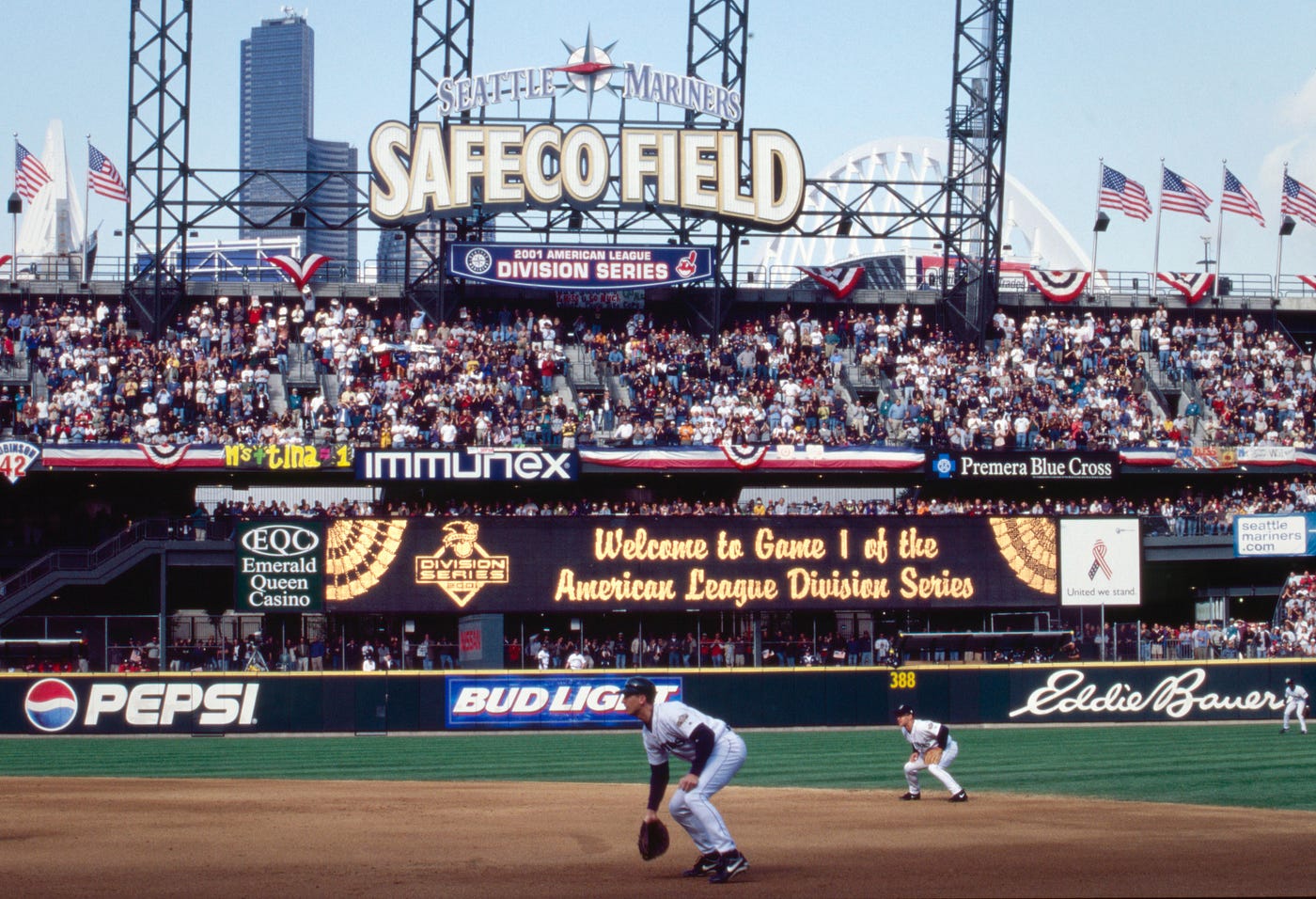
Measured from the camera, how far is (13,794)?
23.2 metres

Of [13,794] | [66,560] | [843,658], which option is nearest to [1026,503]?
[843,658]

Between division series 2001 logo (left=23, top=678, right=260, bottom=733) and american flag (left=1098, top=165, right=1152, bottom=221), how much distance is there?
34.4m

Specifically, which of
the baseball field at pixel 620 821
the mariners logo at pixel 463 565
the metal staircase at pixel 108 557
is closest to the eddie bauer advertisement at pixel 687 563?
the mariners logo at pixel 463 565

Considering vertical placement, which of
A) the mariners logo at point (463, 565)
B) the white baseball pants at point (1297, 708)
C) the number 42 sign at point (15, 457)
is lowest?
the white baseball pants at point (1297, 708)

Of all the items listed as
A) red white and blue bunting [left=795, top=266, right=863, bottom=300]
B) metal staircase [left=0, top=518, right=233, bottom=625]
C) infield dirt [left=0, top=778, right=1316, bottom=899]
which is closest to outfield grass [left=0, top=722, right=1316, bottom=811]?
infield dirt [left=0, top=778, right=1316, bottom=899]

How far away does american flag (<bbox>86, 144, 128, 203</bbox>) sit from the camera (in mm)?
52719

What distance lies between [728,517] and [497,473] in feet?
21.7

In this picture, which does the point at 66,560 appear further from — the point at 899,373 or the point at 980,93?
the point at 980,93

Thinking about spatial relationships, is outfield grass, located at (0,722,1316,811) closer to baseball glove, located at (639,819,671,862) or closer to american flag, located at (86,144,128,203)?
baseball glove, located at (639,819,671,862)

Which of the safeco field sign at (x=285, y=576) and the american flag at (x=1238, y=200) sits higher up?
the american flag at (x=1238, y=200)

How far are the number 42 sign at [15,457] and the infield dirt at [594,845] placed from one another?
22.3 m

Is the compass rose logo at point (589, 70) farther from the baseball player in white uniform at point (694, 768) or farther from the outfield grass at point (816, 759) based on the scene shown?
the baseball player in white uniform at point (694, 768)

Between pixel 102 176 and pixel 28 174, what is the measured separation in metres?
3.18

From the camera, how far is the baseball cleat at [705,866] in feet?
46.5
